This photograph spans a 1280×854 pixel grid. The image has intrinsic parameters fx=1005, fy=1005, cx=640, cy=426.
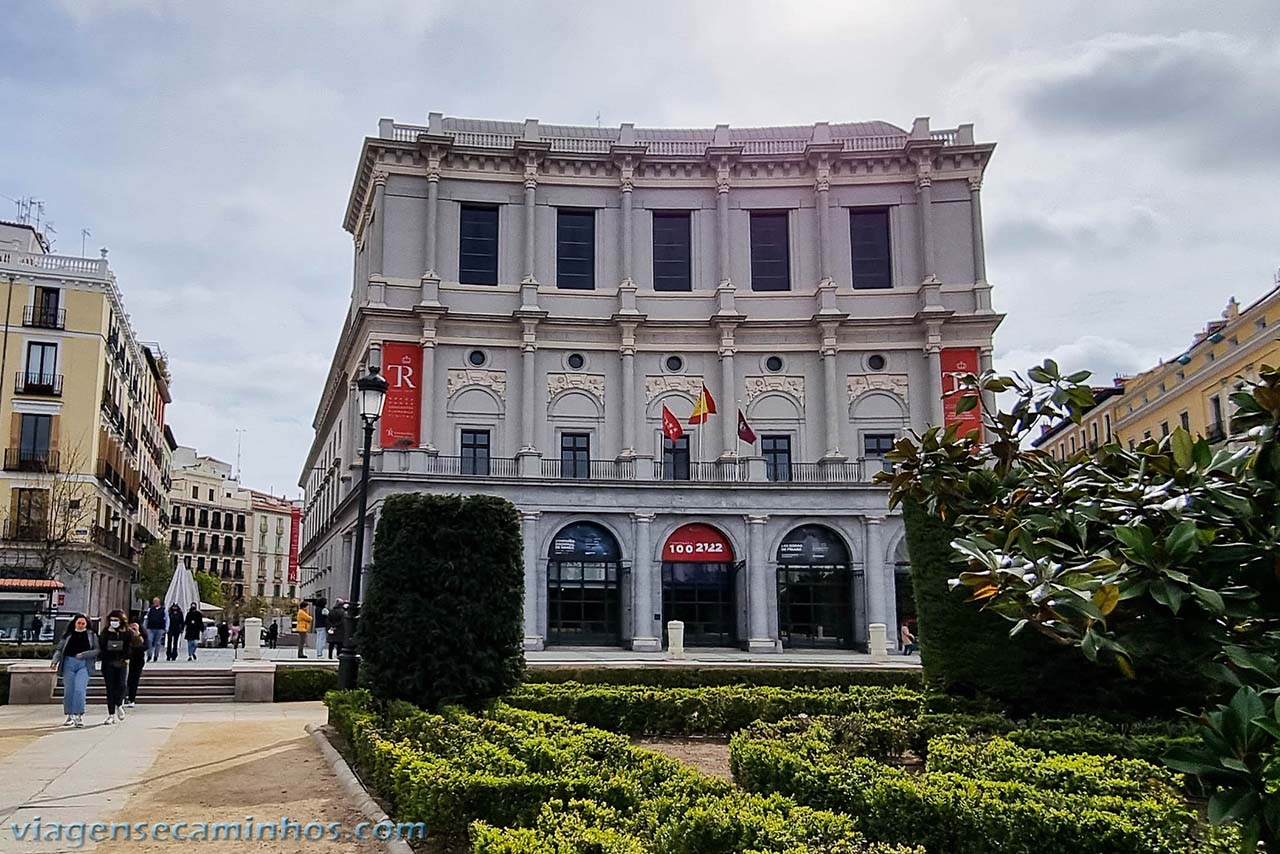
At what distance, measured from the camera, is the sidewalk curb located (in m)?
7.23

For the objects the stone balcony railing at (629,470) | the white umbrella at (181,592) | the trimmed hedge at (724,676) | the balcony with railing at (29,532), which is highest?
the stone balcony railing at (629,470)

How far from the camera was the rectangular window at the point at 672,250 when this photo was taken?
43125 mm

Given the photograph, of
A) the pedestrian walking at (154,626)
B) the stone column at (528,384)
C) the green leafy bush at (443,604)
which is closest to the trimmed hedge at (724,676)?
the green leafy bush at (443,604)

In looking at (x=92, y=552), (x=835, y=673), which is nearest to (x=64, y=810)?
(x=835, y=673)

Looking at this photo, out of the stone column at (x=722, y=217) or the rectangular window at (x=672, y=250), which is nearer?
the stone column at (x=722, y=217)

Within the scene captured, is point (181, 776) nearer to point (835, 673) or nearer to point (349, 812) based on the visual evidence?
point (349, 812)

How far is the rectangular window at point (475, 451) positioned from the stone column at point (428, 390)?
1374mm

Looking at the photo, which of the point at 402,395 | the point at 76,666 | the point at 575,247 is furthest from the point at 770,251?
the point at 76,666

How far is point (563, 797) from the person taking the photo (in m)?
7.06

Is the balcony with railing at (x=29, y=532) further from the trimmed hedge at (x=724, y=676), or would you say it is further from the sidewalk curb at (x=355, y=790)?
the sidewalk curb at (x=355, y=790)

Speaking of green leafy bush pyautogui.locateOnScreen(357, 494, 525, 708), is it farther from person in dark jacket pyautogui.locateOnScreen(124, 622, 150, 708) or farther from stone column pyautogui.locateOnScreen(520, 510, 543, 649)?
stone column pyautogui.locateOnScreen(520, 510, 543, 649)

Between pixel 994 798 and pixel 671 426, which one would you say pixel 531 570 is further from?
pixel 994 798

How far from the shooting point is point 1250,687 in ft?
7.84

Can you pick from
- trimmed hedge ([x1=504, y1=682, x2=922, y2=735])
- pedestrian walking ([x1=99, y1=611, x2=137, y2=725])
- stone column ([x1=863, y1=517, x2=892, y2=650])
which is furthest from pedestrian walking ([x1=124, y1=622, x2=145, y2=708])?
stone column ([x1=863, y1=517, x2=892, y2=650])
